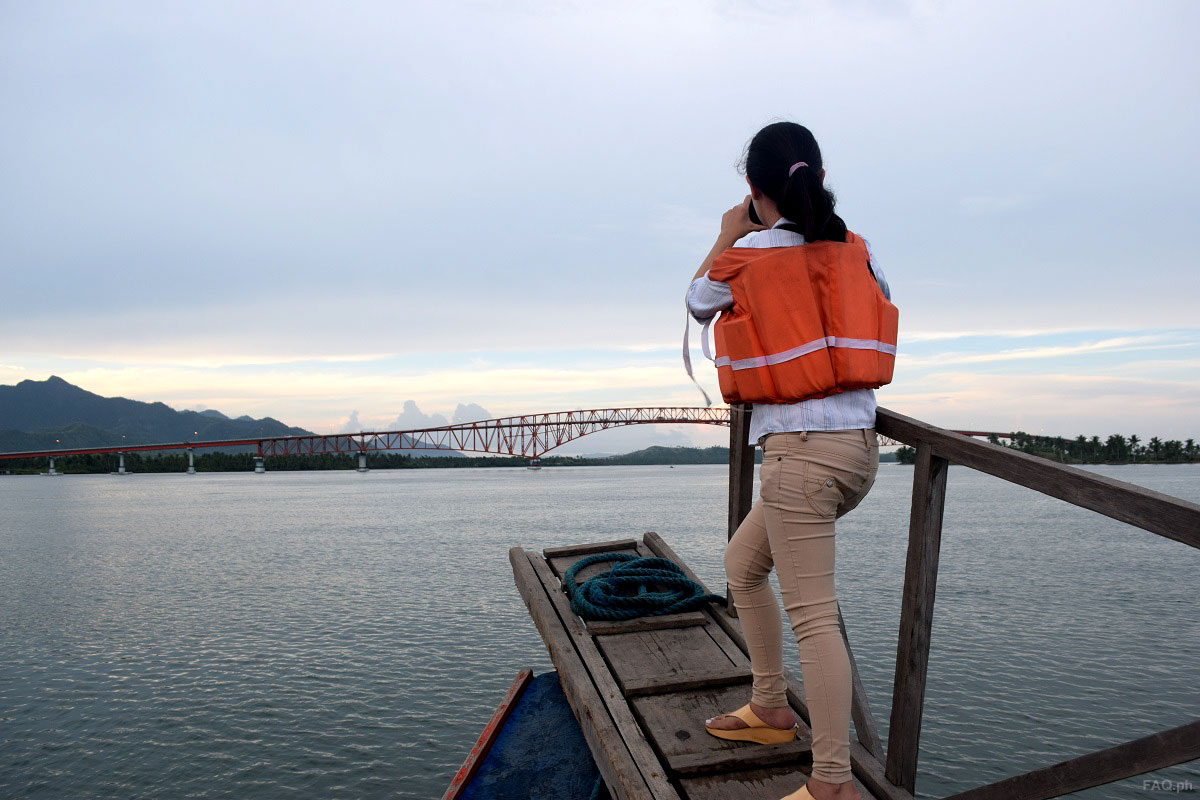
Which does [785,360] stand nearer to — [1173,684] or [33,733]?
[33,733]

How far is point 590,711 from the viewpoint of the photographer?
267 centimetres

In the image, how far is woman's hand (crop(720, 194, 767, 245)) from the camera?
222 cm

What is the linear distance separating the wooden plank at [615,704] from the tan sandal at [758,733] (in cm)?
27

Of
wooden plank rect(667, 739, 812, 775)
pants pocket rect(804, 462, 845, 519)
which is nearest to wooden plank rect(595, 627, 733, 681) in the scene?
wooden plank rect(667, 739, 812, 775)

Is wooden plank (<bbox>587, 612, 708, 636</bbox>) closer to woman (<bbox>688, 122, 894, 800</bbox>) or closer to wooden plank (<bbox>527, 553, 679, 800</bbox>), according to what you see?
wooden plank (<bbox>527, 553, 679, 800</bbox>)

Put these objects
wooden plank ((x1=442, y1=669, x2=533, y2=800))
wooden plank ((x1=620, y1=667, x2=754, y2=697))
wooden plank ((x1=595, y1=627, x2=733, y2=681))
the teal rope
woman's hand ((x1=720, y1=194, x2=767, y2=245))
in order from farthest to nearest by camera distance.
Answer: the teal rope < wooden plank ((x1=442, y1=669, x2=533, y2=800)) < wooden plank ((x1=595, y1=627, x2=733, y2=681)) < wooden plank ((x1=620, y1=667, x2=754, y2=697)) < woman's hand ((x1=720, y1=194, x2=767, y2=245))

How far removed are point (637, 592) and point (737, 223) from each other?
2334 mm

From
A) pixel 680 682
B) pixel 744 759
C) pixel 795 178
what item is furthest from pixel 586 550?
pixel 795 178

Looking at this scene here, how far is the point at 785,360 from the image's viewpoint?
1978mm

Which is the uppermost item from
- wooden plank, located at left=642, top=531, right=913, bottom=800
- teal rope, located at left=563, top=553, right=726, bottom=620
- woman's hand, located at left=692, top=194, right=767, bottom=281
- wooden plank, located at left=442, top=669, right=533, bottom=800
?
woman's hand, located at left=692, top=194, right=767, bottom=281

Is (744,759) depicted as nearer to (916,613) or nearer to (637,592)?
(916,613)

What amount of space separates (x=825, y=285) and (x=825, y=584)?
0.78 metres

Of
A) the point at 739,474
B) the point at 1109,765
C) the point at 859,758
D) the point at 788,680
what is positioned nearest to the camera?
the point at 1109,765

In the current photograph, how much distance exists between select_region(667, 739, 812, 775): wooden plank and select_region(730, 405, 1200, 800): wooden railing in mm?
194
